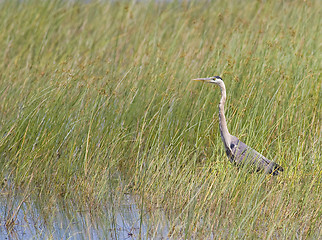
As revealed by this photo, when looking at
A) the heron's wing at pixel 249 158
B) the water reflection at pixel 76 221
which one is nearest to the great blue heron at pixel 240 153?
the heron's wing at pixel 249 158

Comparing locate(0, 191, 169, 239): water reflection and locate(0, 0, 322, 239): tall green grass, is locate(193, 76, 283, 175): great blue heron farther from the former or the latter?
locate(0, 191, 169, 239): water reflection

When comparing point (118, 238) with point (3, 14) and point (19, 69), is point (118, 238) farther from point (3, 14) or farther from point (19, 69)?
point (3, 14)

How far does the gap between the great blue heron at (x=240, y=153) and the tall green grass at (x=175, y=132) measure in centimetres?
9

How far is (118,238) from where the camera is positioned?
3898 millimetres

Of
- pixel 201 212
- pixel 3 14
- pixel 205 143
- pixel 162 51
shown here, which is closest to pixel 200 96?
pixel 205 143

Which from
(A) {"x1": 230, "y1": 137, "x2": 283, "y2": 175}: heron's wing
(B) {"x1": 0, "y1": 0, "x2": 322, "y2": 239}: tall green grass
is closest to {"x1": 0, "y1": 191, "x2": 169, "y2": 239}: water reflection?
(B) {"x1": 0, "y1": 0, "x2": 322, "y2": 239}: tall green grass

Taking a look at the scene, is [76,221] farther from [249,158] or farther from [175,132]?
[175,132]

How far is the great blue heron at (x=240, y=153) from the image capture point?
4500 mm

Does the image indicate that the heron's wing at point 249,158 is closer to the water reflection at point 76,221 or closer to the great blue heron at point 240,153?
the great blue heron at point 240,153

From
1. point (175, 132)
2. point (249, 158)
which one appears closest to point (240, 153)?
point (249, 158)

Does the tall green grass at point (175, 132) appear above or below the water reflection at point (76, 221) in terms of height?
above

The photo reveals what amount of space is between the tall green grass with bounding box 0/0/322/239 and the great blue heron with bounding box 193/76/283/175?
91mm

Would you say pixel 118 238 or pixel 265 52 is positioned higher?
pixel 265 52

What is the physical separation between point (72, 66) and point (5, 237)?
3.01 meters
